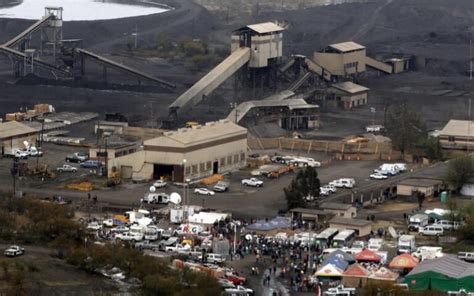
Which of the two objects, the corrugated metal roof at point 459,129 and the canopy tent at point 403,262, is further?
the corrugated metal roof at point 459,129

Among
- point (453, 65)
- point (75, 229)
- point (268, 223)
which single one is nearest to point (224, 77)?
point (453, 65)

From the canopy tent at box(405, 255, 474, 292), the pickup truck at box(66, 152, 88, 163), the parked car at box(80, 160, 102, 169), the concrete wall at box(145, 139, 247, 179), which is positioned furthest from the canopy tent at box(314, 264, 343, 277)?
the pickup truck at box(66, 152, 88, 163)

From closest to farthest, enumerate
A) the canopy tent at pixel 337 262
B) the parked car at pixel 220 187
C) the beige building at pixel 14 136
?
the canopy tent at pixel 337 262, the parked car at pixel 220 187, the beige building at pixel 14 136

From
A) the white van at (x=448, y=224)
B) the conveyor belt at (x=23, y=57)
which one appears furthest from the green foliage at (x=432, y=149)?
the conveyor belt at (x=23, y=57)

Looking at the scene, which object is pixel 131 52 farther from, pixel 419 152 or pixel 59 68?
pixel 419 152

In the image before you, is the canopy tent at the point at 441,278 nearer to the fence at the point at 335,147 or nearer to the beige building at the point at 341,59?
the fence at the point at 335,147

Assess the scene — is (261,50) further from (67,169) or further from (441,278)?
(441,278)

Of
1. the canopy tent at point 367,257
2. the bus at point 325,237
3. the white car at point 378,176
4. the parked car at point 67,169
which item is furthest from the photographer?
the parked car at point 67,169

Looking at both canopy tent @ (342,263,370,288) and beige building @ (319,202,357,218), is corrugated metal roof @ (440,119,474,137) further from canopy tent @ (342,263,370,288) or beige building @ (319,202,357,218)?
canopy tent @ (342,263,370,288)
